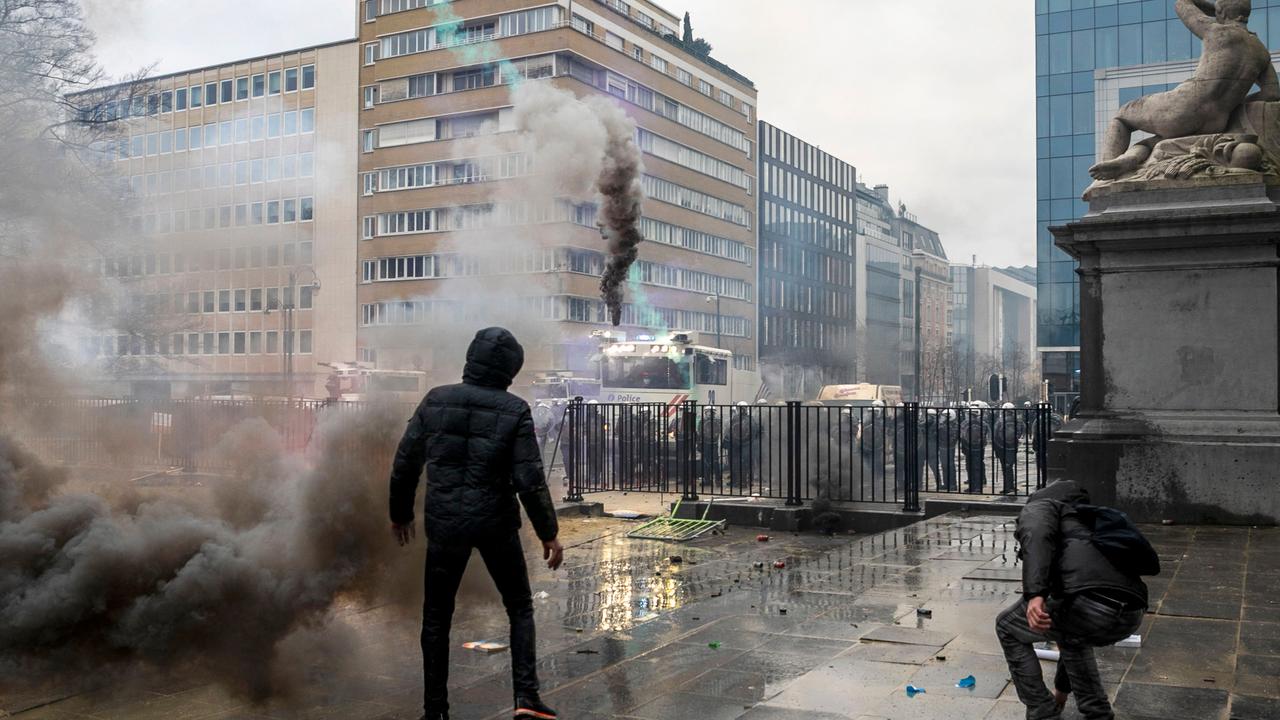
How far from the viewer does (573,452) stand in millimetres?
14844

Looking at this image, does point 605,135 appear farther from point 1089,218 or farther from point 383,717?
point 383,717

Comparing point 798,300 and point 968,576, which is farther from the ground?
point 798,300

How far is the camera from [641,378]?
27.4 m

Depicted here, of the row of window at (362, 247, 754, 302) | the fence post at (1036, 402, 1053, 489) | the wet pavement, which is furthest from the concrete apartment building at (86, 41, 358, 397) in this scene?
the row of window at (362, 247, 754, 302)

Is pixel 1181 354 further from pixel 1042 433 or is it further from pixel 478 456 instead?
pixel 478 456

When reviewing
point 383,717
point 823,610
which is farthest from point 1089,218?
point 383,717

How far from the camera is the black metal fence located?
1352cm

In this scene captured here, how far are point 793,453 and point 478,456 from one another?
9.21 m

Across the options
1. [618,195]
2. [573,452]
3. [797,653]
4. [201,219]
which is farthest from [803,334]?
[797,653]

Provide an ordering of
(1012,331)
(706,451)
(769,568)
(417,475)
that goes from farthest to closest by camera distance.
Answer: (1012,331)
(706,451)
(769,568)
(417,475)

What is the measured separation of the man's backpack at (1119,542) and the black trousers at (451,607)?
7.90 feet

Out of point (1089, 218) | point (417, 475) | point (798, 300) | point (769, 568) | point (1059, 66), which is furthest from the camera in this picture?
point (798, 300)

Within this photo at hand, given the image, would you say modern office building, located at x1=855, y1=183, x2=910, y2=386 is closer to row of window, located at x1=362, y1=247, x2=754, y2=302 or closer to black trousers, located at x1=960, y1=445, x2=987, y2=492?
row of window, located at x1=362, y1=247, x2=754, y2=302

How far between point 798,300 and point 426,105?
4445 cm
